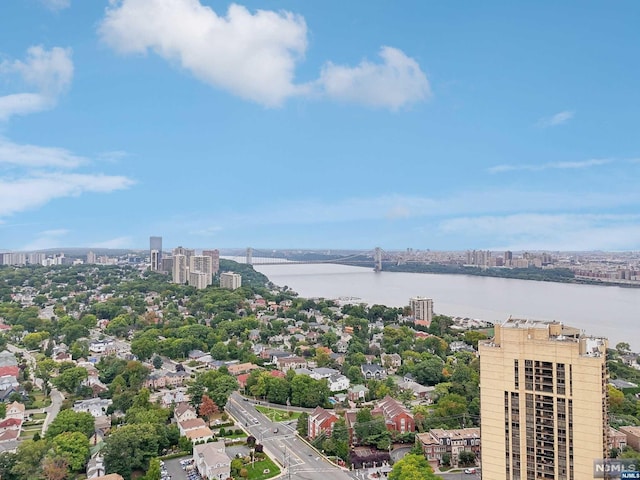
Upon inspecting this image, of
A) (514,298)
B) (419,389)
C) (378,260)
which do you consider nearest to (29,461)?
(419,389)

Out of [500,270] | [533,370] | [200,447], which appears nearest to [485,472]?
[533,370]

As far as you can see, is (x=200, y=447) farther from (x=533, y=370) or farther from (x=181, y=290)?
(x=181, y=290)

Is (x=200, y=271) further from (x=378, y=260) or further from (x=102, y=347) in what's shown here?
(x=378, y=260)

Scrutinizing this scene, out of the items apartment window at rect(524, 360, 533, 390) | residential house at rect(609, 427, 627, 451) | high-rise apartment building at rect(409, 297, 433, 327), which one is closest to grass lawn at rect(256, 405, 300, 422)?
residential house at rect(609, 427, 627, 451)

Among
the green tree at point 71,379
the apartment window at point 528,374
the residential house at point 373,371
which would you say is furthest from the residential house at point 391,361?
the apartment window at point 528,374

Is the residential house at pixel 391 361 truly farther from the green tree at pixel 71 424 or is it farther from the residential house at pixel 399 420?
the green tree at pixel 71 424

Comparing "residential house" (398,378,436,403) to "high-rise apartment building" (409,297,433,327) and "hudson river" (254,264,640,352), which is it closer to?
"hudson river" (254,264,640,352)

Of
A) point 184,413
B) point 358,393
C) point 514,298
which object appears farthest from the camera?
point 514,298
